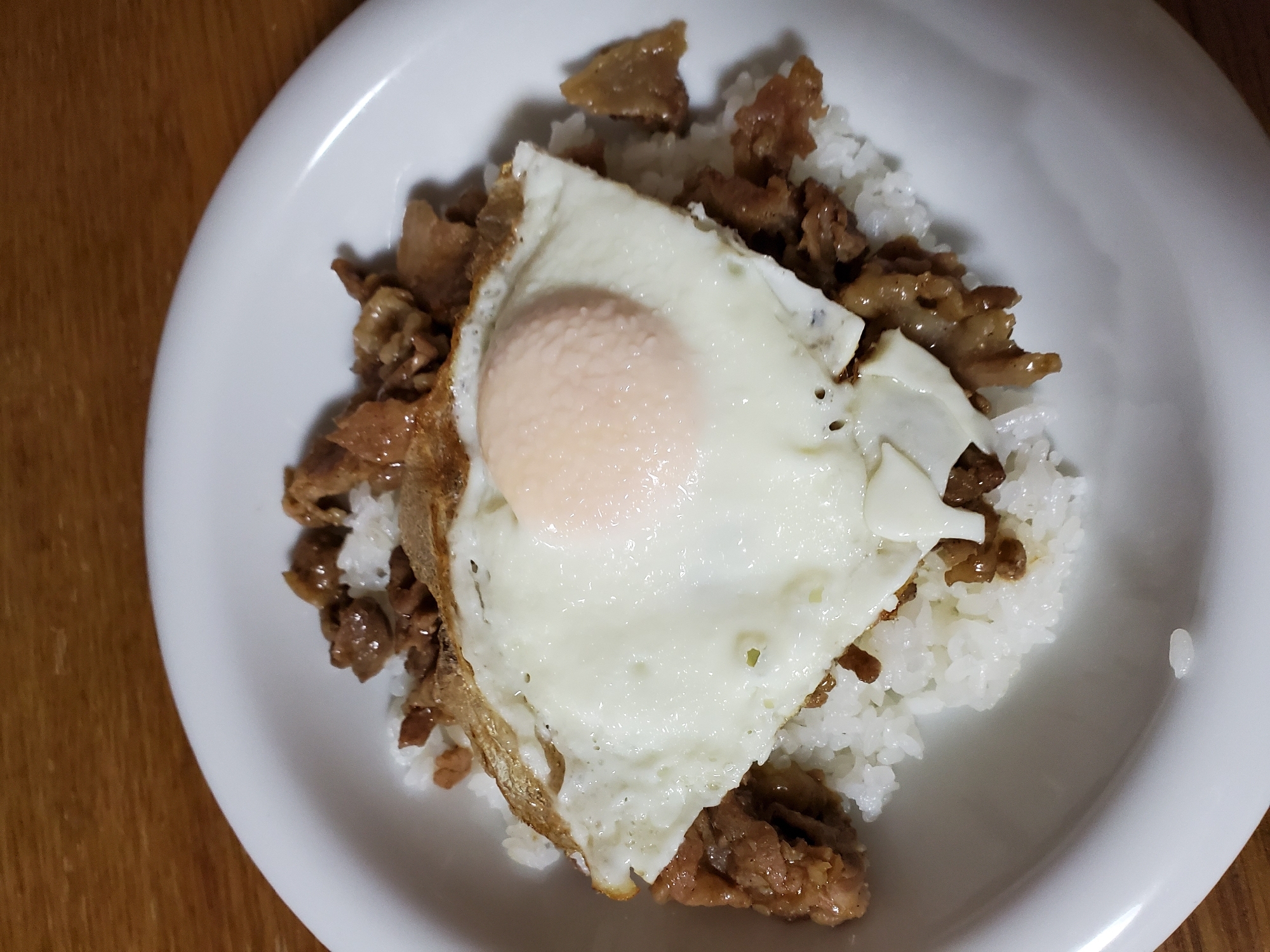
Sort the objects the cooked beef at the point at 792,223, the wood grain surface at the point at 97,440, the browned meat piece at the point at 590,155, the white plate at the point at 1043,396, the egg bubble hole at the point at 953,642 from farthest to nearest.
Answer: the wood grain surface at the point at 97,440, the browned meat piece at the point at 590,155, the cooked beef at the point at 792,223, the egg bubble hole at the point at 953,642, the white plate at the point at 1043,396

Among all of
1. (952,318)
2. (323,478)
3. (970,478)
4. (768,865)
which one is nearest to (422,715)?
(323,478)

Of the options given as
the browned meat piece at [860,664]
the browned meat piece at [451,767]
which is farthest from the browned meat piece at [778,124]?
the browned meat piece at [451,767]

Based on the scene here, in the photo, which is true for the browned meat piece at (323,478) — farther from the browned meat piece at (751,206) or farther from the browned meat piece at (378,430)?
the browned meat piece at (751,206)

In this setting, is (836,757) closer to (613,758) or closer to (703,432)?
(613,758)

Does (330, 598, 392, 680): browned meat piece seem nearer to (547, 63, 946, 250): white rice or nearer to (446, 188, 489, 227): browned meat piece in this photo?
(446, 188, 489, 227): browned meat piece

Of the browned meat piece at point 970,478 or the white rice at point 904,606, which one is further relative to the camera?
the white rice at point 904,606

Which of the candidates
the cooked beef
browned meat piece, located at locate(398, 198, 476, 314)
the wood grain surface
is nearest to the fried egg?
the cooked beef

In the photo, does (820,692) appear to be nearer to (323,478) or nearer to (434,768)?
(434,768)
